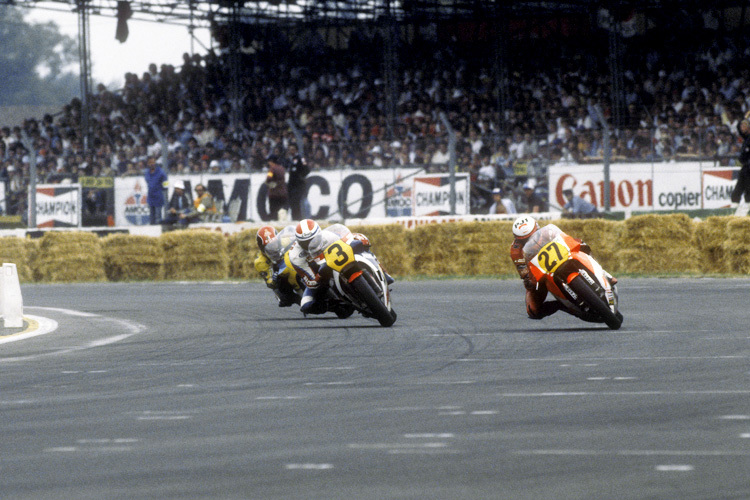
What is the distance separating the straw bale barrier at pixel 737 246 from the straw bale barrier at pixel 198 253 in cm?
844

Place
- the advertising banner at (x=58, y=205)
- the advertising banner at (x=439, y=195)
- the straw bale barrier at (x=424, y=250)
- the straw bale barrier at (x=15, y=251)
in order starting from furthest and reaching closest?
1. the advertising banner at (x=58, y=205)
2. the advertising banner at (x=439, y=195)
3. the straw bale barrier at (x=15, y=251)
4. the straw bale barrier at (x=424, y=250)

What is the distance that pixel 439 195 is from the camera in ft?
73.0

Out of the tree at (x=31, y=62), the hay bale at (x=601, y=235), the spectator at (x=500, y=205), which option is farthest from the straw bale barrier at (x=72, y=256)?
the tree at (x=31, y=62)

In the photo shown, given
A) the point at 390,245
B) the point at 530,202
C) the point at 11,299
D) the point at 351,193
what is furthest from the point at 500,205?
the point at 11,299

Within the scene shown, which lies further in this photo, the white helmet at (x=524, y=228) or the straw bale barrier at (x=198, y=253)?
the straw bale barrier at (x=198, y=253)

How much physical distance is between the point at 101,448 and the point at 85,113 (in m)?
29.3

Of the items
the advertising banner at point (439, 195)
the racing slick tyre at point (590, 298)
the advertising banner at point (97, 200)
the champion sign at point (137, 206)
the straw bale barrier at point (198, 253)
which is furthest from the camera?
the champion sign at point (137, 206)

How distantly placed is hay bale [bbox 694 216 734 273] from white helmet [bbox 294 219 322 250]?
26.0 ft

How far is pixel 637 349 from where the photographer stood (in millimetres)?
8898

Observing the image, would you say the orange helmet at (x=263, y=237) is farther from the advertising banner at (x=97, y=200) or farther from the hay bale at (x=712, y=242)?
the advertising banner at (x=97, y=200)

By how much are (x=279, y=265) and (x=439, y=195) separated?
359 inches

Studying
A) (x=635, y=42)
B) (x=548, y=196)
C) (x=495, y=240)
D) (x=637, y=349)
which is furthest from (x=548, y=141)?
(x=637, y=349)

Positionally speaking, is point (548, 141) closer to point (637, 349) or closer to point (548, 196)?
point (548, 196)

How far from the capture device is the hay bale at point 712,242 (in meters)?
17.5
